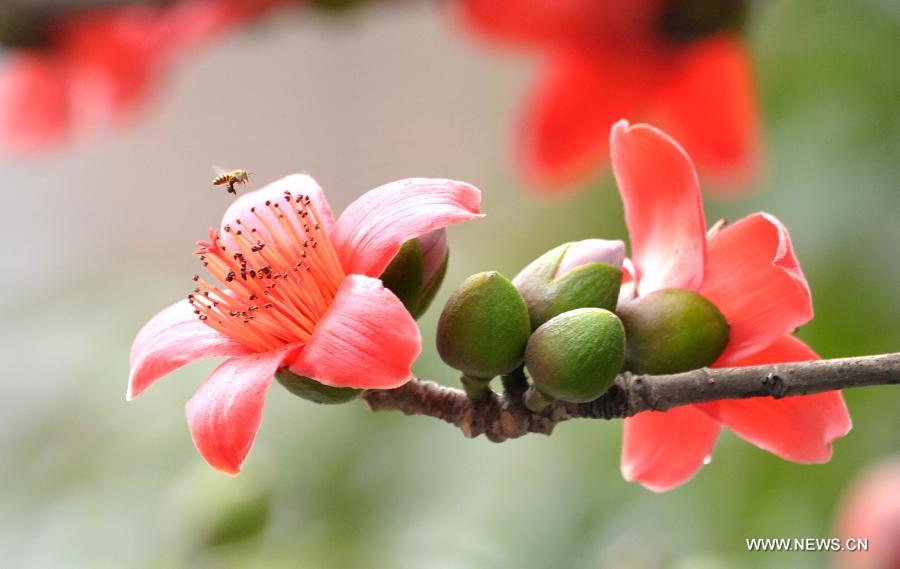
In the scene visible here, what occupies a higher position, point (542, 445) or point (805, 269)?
point (805, 269)

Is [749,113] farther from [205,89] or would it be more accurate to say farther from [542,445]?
[205,89]

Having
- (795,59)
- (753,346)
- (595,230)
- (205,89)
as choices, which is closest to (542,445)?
(595,230)

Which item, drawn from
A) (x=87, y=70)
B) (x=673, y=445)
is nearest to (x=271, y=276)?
(x=673, y=445)

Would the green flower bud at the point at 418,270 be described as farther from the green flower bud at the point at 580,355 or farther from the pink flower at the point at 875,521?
the pink flower at the point at 875,521

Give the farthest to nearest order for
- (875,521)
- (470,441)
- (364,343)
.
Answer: (470,441), (875,521), (364,343)

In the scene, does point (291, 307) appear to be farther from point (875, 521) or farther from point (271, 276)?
point (875, 521)

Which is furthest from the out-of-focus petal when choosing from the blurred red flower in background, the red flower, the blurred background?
the red flower
